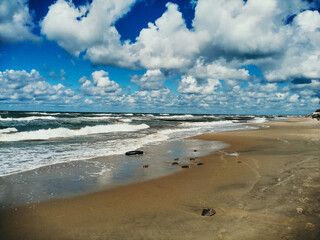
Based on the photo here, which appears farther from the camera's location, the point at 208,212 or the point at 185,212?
the point at 185,212

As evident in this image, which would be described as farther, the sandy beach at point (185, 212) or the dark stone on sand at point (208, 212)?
the dark stone on sand at point (208, 212)

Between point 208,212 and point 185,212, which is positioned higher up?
point 208,212

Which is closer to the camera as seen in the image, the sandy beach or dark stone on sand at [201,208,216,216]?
the sandy beach

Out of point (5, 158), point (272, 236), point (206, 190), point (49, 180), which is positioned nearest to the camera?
point (272, 236)

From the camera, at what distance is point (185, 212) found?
4.55 meters

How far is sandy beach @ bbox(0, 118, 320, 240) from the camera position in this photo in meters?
3.74

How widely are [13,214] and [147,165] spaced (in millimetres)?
5206

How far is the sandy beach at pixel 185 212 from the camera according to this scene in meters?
3.74

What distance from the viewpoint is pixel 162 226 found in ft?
13.1

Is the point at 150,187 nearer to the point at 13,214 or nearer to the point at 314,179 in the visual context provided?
the point at 13,214

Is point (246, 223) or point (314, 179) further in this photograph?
point (314, 179)

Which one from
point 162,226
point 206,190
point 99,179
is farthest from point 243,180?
point 99,179

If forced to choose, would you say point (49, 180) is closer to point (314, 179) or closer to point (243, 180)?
point (243, 180)

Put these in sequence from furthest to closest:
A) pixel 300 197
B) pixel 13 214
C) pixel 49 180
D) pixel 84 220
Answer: pixel 49 180
pixel 300 197
pixel 13 214
pixel 84 220
